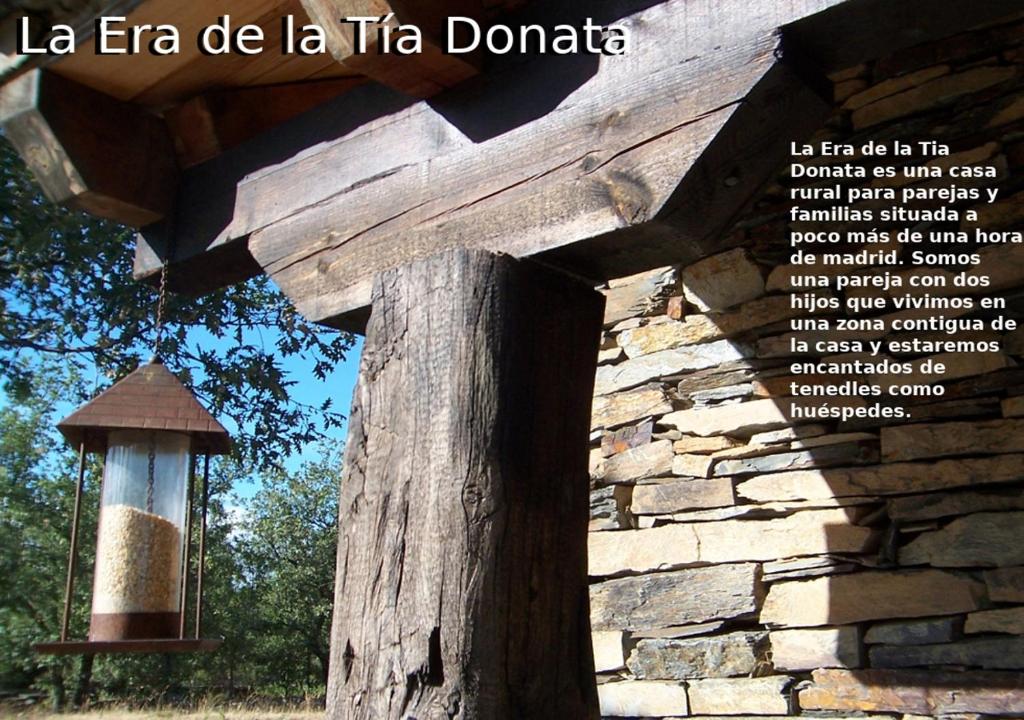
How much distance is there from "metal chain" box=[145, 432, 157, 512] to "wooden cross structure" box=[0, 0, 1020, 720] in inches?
29.6

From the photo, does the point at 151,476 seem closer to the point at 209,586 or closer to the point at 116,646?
the point at 116,646

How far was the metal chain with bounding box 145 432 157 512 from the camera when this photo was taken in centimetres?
259

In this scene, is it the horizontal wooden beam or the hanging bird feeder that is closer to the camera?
the horizontal wooden beam

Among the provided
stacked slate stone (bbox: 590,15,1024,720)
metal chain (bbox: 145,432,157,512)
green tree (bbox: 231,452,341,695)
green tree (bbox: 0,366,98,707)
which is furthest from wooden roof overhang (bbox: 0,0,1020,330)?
green tree (bbox: 231,452,341,695)

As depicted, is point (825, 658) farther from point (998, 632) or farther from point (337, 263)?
point (337, 263)

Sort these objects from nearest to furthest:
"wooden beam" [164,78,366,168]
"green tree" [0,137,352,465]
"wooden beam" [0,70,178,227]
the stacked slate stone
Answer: "wooden beam" [0,70,178,227]
"wooden beam" [164,78,366,168]
the stacked slate stone
"green tree" [0,137,352,465]

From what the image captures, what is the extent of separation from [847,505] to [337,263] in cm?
181

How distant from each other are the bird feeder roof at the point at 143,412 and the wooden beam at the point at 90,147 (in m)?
0.41

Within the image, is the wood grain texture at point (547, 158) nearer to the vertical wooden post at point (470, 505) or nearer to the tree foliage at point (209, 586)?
the vertical wooden post at point (470, 505)

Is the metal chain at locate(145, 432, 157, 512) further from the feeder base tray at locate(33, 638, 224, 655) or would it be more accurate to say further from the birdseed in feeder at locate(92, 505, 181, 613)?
the feeder base tray at locate(33, 638, 224, 655)

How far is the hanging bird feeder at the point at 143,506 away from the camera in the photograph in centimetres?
241

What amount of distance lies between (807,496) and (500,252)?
1.78m

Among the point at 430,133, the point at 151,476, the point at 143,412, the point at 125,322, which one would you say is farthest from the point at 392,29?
the point at 125,322

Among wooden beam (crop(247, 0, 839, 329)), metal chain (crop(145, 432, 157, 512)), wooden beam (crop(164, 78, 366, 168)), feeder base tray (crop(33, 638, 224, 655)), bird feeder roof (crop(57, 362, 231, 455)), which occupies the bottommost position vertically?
feeder base tray (crop(33, 638, 224, 655))
